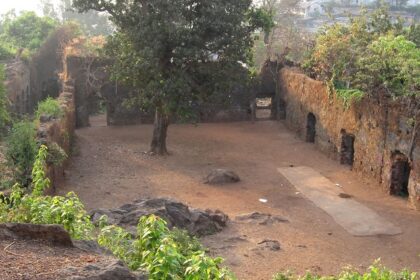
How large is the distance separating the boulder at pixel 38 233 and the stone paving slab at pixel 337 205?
9009mm

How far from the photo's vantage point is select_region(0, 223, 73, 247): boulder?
5.44m

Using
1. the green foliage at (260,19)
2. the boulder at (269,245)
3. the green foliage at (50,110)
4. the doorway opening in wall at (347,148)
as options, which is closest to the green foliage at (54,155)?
the green foliage at (50,110)

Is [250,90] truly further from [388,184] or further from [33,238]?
[33,238]

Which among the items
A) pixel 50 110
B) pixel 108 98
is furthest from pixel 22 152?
pixel 108 98

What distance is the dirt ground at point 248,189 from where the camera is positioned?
11.4m

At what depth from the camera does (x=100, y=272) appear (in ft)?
15.5

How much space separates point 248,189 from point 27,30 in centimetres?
2560

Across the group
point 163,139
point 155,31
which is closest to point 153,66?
point 155,31

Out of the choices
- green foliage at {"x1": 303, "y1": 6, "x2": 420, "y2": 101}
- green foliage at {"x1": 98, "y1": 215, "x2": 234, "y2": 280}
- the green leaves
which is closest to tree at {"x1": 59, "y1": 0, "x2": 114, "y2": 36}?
green foliage at {"x1": 303, "y1": 6, "x2": 420, "y2": 101}

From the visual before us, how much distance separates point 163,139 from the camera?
67.3ft

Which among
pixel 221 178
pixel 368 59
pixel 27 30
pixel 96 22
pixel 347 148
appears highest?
pixel 96 22

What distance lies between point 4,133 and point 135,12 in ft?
20.0

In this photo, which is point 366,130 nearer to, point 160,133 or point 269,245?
point 269,245

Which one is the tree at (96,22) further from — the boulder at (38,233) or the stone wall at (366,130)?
the boulder at (38,233)
